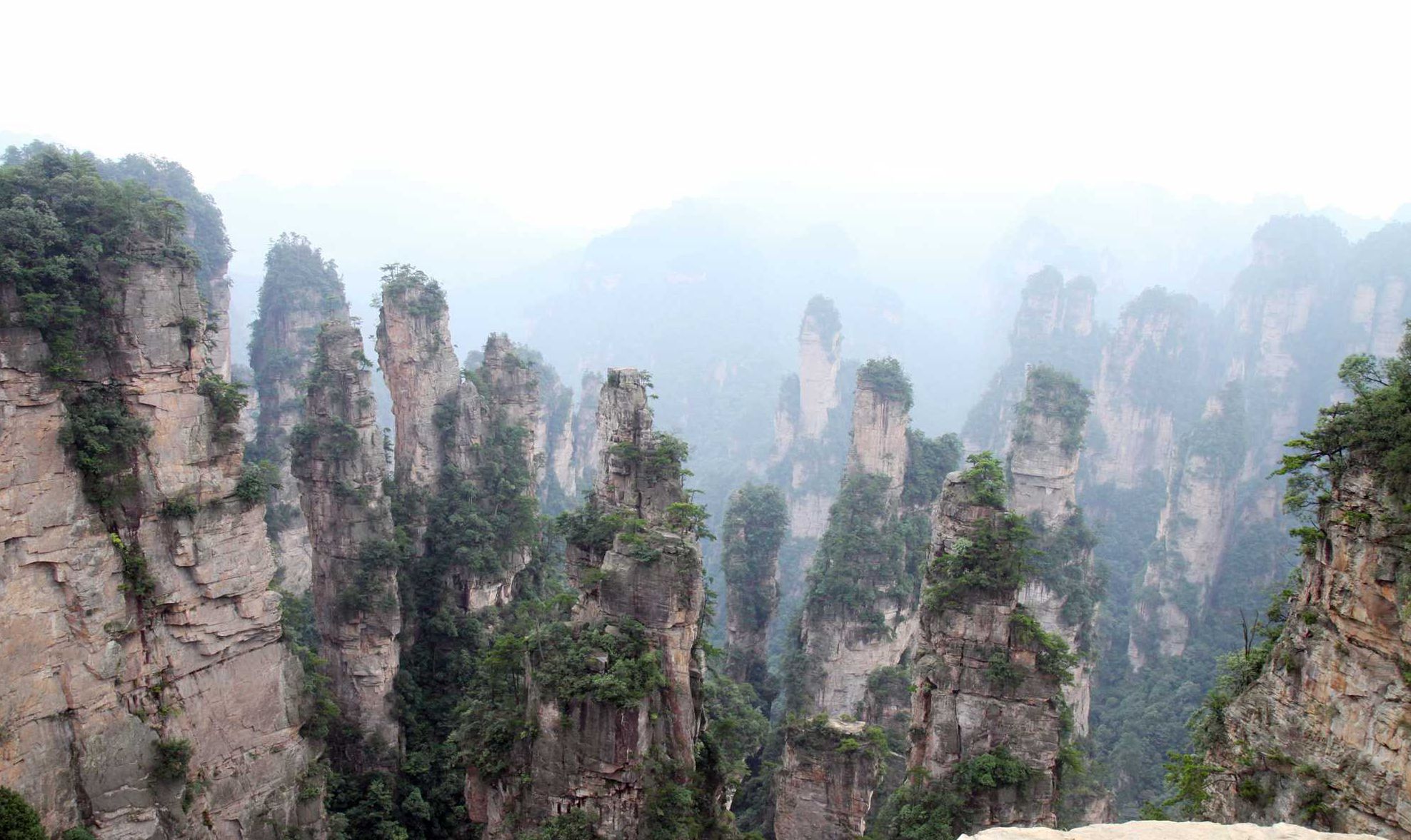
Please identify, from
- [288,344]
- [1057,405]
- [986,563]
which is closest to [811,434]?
[1057,405]

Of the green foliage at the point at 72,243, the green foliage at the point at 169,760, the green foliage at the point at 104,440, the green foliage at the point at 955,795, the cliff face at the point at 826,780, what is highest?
the green foliage at the point at 72,243

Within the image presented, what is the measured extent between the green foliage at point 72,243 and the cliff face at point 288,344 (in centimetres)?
1911

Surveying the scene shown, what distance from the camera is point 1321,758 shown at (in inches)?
394

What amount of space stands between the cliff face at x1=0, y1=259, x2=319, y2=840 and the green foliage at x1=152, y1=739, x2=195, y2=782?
0.04 metres

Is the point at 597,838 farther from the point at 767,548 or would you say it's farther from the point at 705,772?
the point at 767,548

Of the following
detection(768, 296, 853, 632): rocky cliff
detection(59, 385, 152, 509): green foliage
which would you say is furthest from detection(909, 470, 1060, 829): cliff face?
detection(768, 296, 853, 632): rocky cliff

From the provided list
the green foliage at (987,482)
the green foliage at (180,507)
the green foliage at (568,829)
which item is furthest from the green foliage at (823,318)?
the green foliage at (180,507)

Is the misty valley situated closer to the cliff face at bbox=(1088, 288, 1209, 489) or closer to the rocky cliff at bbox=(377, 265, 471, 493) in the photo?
the rocky cliff at bbox=(377, 265, 471, 493)

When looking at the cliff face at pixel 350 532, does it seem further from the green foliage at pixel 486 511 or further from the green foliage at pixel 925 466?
the green foliage at pixel 925 466

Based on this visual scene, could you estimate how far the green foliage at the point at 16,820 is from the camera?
13.1 metres

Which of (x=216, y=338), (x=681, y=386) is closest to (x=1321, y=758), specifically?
(x=216, y=338)

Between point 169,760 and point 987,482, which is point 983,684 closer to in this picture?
point 987,482

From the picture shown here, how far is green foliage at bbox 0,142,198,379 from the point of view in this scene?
14.8 m

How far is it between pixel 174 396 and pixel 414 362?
10861 mm
